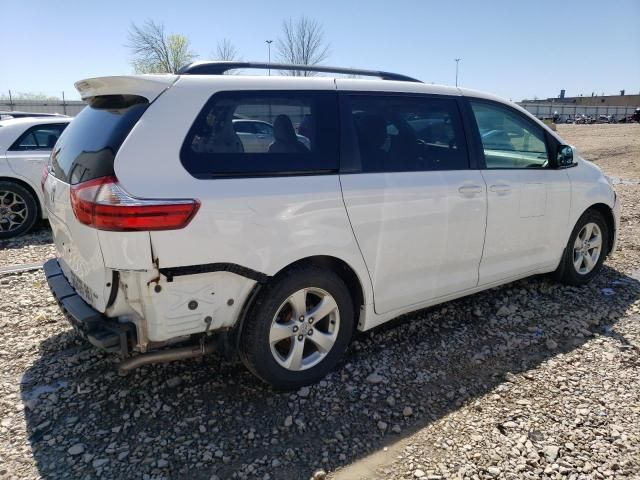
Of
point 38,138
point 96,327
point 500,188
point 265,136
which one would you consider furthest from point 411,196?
point 38,138

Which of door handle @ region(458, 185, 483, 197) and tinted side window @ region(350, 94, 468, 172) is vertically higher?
tinted side window @ region(350, 94, 468, 172)

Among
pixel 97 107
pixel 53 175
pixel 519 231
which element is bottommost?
pixel 519 231

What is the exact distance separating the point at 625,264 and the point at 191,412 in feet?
16.3

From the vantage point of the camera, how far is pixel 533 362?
11.3 feet

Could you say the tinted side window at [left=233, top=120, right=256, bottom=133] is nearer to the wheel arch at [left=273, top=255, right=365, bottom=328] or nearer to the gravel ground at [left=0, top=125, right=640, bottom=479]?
the wheel arch at [left=273, top=255, right=365, bottom=328]

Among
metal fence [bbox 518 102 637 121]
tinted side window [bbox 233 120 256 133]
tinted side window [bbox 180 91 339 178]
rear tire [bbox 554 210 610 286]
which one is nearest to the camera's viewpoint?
tinted side window [bbox 180 91 339 178]

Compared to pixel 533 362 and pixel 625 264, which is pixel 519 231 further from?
pixel 625 264

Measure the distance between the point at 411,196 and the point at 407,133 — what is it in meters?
0.48

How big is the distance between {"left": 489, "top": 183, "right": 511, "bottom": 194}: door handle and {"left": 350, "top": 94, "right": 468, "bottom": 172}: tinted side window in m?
0.29

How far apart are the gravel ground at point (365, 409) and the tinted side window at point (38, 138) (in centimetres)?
379

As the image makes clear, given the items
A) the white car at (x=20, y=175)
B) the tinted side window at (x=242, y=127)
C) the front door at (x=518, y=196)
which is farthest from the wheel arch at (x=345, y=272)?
the white car at (x=20, y=175)

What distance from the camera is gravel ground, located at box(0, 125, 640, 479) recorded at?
2.48m

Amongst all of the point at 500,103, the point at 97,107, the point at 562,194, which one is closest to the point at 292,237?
the point at 97,107

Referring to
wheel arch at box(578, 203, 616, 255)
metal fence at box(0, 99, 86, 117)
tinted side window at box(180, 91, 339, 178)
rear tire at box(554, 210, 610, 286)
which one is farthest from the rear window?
metal fence at box(0, 99, 86, 117)
